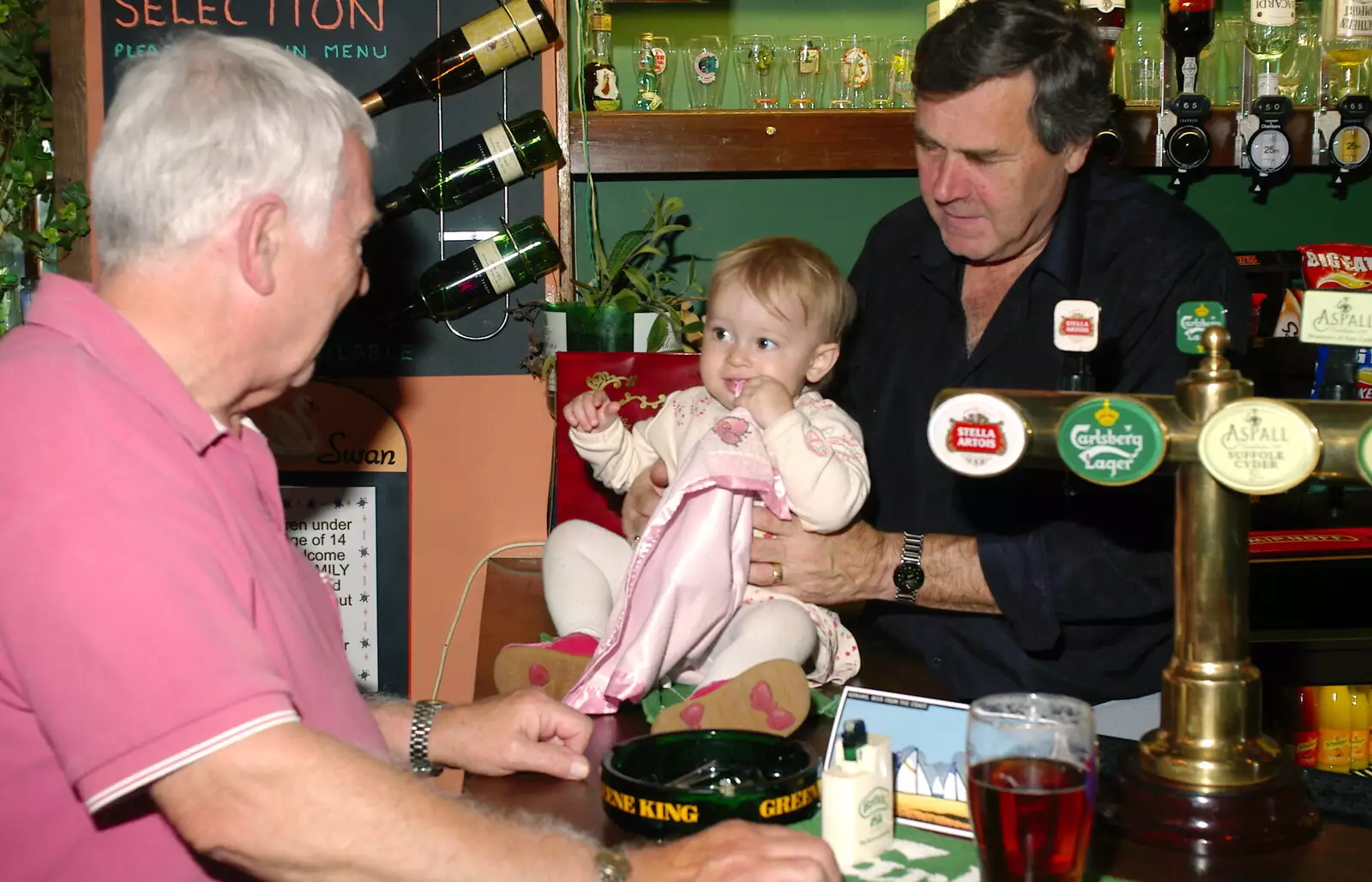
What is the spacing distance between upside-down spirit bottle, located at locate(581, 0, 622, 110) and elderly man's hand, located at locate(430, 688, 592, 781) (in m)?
1.85

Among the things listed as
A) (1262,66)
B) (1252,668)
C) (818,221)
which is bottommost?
(1252,668)

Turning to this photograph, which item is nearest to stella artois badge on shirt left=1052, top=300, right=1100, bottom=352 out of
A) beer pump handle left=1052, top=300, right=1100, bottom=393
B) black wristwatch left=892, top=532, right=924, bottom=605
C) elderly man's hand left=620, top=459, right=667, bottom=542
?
beer pump handle left=1052, top=300, right=1100, bottom=393

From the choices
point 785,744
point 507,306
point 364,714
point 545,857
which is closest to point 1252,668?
point 785,744

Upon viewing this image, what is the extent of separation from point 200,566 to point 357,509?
6.82 feet

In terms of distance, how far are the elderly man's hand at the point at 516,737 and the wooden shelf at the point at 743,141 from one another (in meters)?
1.75

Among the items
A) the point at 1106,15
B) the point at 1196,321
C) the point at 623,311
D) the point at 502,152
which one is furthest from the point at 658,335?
the point at 1196,321

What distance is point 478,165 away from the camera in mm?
2938

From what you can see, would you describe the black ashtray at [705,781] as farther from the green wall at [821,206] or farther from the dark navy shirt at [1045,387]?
the green wall at [821,206]

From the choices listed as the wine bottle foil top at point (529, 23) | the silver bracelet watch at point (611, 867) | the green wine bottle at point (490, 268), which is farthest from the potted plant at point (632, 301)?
the silver bracelet watch at point (611, 867)

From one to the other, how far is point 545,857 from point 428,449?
2.07 m

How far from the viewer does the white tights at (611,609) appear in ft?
5.58

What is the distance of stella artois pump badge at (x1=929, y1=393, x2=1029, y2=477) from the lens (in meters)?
1.11

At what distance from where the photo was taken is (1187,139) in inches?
120

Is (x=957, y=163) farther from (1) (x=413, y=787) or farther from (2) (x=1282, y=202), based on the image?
(2) (x=1282, y=202)
